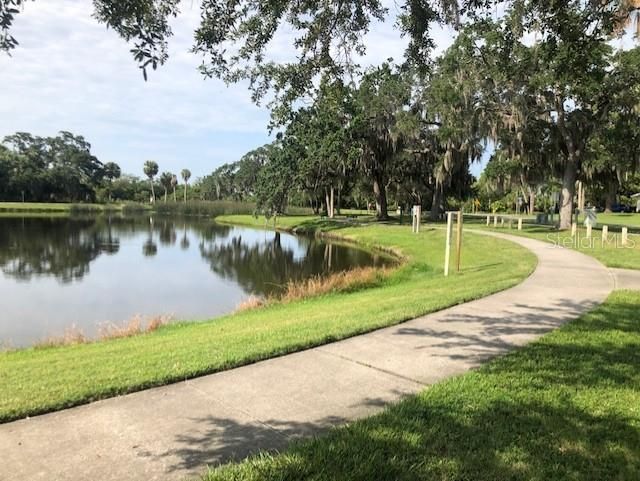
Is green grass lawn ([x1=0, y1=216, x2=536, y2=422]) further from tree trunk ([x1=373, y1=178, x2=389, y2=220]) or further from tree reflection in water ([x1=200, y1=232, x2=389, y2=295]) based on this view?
tree trunk ([x1=373, y1=178, x2=389, y2=220])

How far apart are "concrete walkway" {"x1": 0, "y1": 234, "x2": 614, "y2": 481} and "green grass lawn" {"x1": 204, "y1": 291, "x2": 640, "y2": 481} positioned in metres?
0.30

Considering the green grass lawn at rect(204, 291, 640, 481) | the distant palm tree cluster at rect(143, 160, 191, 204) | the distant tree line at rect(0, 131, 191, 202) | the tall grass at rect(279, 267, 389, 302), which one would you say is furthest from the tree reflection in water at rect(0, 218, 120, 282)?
the distant palm tree cluster at rect(143, 160, 191, 204)

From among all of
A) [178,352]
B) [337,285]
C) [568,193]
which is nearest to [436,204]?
[568,193]

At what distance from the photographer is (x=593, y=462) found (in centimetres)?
323

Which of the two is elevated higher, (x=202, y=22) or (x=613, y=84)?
(x=613, y=84)

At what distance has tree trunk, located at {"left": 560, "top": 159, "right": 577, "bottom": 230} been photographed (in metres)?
24.9

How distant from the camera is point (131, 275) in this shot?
19.5 metres

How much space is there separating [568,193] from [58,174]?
91.2 m

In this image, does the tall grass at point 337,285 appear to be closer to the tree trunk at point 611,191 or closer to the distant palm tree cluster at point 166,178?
the tree trunk at point 611,191

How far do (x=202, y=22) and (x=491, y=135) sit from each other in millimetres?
22669

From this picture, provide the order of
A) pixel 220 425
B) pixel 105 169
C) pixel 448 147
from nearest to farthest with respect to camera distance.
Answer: pixel 220 425 → pixel 448 147 → pixel 105 169

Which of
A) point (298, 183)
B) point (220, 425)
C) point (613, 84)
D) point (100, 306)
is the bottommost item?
point (100, 306)

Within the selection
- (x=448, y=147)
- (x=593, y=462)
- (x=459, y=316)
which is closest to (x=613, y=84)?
(x=448, y=147)

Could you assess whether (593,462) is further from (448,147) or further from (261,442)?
(448,147)
